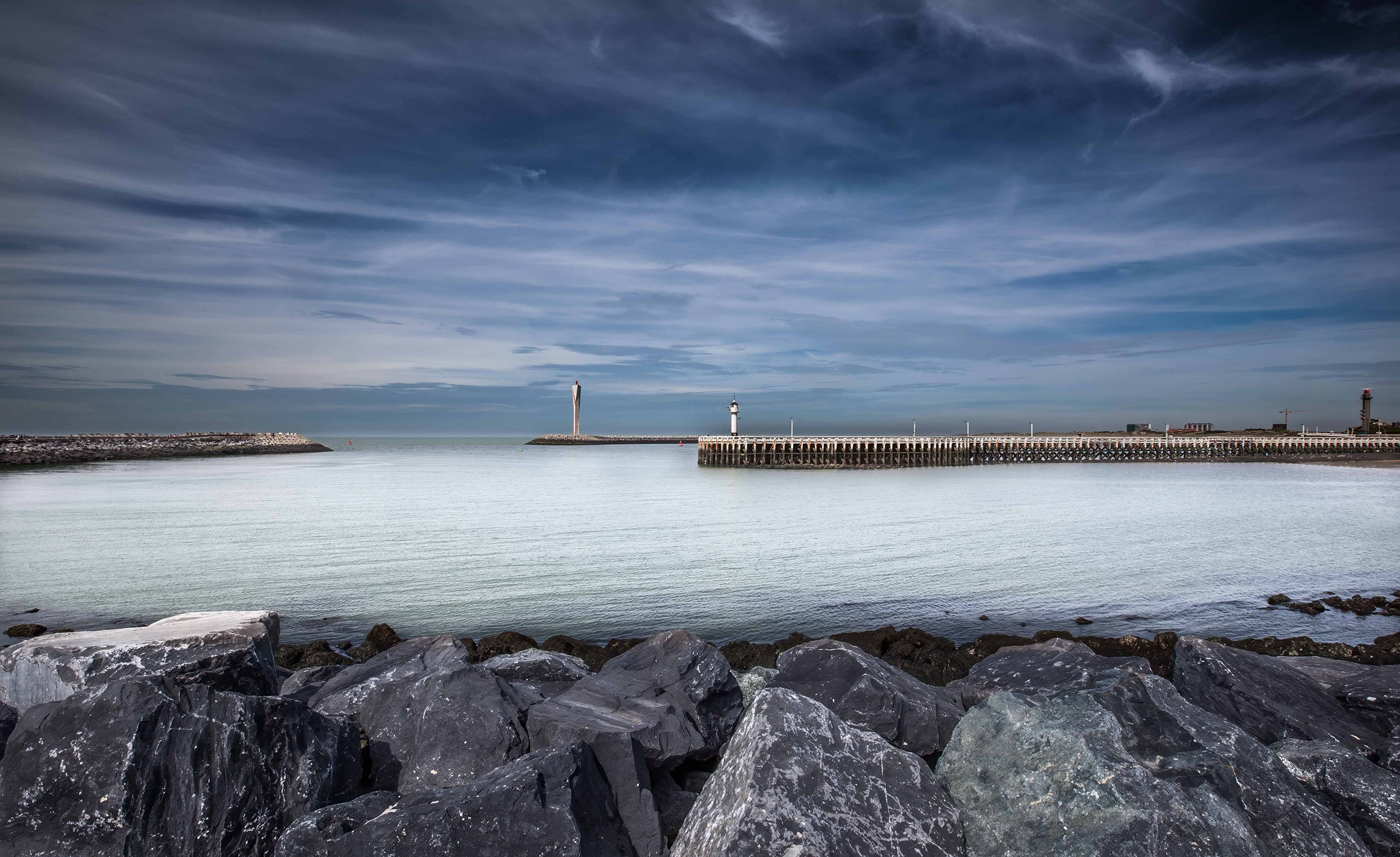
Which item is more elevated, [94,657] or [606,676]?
[94,657]

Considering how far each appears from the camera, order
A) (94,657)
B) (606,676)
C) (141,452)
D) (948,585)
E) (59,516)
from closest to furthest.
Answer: (94,657), (606,676), (948,585), (59,516), (141,452)

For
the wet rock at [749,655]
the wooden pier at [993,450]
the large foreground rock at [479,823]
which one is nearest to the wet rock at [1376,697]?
the wet rock at [749,655]

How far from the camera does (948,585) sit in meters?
13.2

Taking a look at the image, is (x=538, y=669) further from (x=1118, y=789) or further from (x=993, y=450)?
(x=993, y=450)

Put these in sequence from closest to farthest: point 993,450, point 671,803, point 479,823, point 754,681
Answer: point 479,823 < point 671,803 < point 754,681 < point 993,450

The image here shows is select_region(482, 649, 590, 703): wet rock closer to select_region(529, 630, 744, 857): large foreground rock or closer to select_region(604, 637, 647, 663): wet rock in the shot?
select_region(529, 630, 744, 857): large foreground rock

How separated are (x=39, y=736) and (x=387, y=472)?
52.8 meters

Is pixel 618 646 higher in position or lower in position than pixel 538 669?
lower

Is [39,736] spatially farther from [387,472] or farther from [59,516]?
[387,472]

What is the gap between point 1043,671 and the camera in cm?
552

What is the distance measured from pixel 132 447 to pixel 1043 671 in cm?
8305

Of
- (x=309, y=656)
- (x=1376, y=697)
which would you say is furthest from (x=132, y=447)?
(x=1376, y=697)

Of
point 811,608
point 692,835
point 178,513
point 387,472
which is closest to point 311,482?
point 387,472

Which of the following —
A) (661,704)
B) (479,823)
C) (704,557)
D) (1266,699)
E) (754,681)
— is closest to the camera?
(479,823)
